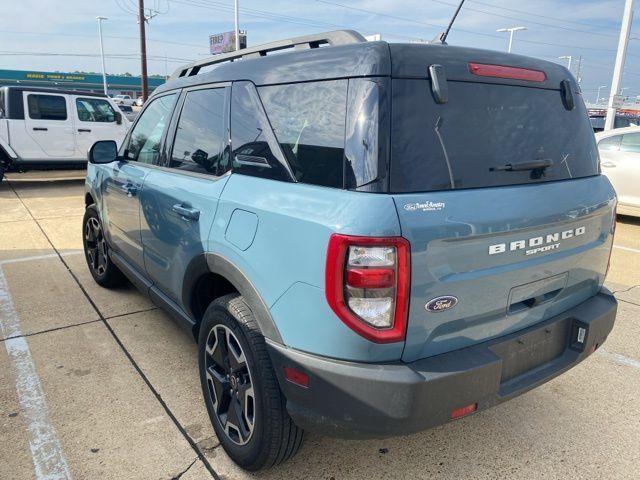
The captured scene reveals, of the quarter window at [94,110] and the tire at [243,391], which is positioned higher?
the quarter window at [94,110]

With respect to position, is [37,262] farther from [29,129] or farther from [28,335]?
[29,129]

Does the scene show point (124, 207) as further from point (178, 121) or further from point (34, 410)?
point (34, 410)

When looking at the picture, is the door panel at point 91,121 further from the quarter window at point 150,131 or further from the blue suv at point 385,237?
the blue suv at point 385,237

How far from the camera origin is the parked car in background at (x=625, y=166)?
762 centimetres

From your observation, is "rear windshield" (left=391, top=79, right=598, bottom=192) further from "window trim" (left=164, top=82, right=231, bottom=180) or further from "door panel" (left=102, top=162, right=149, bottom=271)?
"door panel" (left=102, top=162, right=149, bottom=271)

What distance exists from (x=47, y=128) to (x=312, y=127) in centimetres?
1092

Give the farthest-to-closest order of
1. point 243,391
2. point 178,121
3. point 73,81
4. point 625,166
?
point 73,81, point 625,166, point 178,121, point 243,391

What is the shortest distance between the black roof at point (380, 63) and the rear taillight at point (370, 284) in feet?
2.10

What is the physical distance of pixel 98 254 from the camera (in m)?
4.69

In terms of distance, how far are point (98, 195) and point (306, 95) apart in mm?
2955

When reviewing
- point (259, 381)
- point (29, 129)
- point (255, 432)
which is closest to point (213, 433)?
point (255, 432)

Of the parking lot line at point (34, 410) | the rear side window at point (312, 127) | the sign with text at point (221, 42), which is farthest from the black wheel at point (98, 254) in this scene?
the sign with text at point (221, 42)

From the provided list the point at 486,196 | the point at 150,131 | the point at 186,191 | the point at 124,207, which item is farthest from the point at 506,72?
the point at 124,207

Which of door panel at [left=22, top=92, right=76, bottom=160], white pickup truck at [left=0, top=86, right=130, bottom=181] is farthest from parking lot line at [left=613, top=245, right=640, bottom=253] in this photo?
door panel at [left=22, top=92, right=76, bottom=160]
